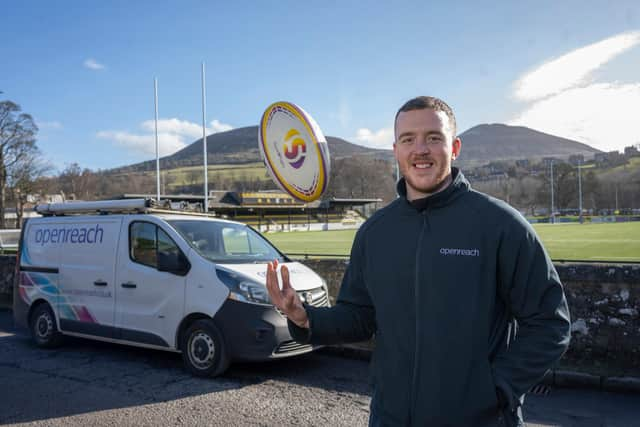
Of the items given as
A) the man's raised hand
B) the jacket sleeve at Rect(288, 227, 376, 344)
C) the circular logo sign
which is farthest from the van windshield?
the man's raised hand

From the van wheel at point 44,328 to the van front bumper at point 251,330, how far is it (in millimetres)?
3619

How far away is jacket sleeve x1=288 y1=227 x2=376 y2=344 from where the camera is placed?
7.77 feet

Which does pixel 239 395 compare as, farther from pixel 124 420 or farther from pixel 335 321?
pixel 335 321

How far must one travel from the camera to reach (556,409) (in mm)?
5422

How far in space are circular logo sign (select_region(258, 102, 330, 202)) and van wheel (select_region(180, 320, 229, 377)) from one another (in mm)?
3461

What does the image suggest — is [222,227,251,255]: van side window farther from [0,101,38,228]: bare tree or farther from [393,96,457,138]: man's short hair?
[0,101,38,228]: bare tree

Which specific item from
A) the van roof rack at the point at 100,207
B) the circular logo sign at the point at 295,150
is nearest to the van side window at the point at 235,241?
the van roof rack at the point at 100,207

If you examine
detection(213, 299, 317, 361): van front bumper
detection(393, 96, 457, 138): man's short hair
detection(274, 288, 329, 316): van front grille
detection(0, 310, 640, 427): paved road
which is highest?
detection(393, 96, 457, 138): man's short hair

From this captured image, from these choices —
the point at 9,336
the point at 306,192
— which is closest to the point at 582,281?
the point at 306,192

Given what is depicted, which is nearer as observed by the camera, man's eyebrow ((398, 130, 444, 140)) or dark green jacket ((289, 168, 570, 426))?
dark green jacket ((289, 168, 570, 426))

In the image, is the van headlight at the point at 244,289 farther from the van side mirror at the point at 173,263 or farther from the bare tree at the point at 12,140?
the bare tree at the point at 12,140

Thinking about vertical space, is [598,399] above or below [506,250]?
below

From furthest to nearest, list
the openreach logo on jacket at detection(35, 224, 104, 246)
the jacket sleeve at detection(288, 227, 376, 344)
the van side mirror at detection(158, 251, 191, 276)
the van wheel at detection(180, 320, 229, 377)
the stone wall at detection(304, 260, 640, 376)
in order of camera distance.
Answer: the openreach logo on jacket at detection(35, 224, 104, 246)
the van side mirror at detection(158, 251, 191, 276)
the stone wall at detection(304, 260, 640, 376)
the van wheel at detection(180, 320, 229, 377)
the jacket sleeve at detection(288, 227, 376, 344)

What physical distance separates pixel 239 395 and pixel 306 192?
4317 mm
